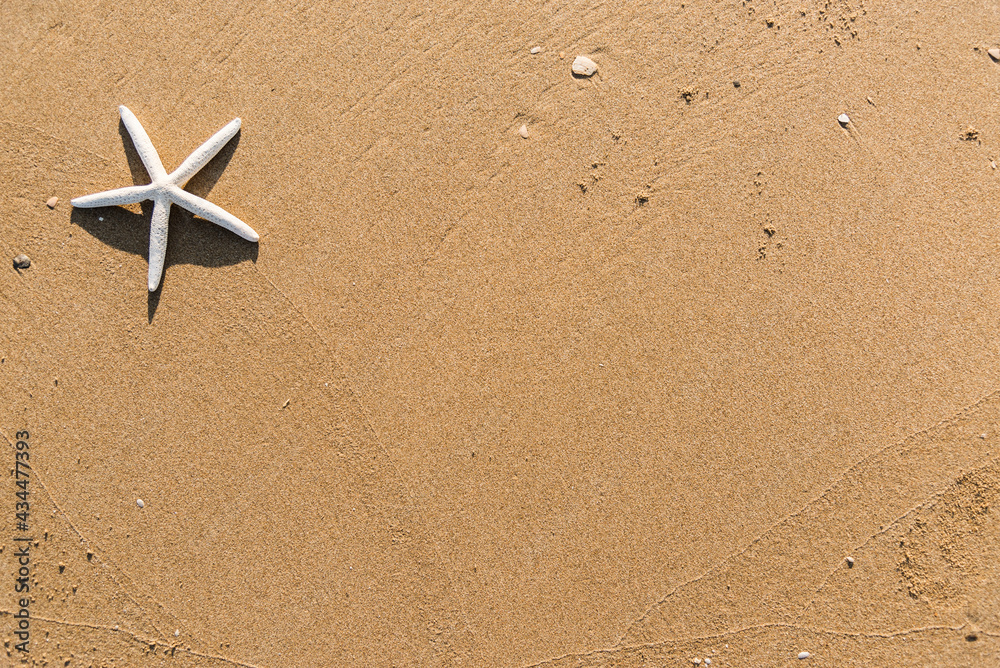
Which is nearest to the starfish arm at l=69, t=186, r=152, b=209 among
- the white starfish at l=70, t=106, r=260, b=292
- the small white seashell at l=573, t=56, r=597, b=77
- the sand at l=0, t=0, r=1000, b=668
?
the white starfish at l=70, t=106, r=260, b=292

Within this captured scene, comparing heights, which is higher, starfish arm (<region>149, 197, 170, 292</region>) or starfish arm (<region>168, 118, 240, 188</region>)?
starfish arm (<region>168, 118, 240, 188</region>)

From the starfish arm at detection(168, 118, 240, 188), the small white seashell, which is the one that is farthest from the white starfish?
the small white seashell

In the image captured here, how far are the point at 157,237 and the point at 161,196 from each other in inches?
8.4

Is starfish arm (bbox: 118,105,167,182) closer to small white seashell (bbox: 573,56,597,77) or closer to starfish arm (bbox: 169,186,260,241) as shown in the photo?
starfish arm (bbox: 169,186,260,241)

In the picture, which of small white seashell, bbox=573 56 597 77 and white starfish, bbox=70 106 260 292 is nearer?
white starfish, bbox=70 106 260 292

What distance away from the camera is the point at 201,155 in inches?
121

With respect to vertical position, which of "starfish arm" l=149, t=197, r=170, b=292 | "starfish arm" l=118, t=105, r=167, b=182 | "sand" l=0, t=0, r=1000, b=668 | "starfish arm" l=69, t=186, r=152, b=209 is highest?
"starfish arm" l=118, t=105, r=167, b=182

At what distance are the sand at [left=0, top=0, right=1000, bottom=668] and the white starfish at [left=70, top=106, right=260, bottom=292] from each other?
102mm

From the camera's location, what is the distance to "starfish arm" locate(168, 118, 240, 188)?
307 centimetres

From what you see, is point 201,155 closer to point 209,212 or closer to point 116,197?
point 209,212

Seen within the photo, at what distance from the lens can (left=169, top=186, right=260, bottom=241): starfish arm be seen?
3.04 metres

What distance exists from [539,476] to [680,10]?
2591mm

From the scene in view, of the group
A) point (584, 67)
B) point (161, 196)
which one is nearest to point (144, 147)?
point (161, 196)

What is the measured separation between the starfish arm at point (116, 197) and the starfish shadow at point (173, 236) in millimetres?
79
